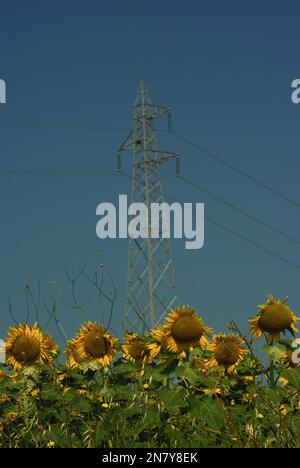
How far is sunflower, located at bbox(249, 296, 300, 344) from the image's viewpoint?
29.8ft

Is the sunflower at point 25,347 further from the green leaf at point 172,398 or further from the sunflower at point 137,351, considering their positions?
the green leaf at point 172,398

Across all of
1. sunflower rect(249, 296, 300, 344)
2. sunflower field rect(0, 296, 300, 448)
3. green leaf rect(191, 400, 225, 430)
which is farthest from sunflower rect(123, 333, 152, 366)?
green leaf rect(191, 400, 225, 430)

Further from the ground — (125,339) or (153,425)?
(125,339)

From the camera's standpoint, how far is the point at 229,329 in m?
8.63

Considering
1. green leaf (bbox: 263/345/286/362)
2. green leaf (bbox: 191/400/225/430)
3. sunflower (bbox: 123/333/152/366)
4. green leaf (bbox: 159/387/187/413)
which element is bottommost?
green leaf (bbox: 191/400/225/430)

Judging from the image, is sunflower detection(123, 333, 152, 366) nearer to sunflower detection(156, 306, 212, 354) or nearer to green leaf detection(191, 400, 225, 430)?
sunflower detection(156, 306, 212, 354)

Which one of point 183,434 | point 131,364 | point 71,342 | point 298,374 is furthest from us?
point 71,342

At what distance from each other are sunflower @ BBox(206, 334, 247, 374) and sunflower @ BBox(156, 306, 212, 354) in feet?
1.16

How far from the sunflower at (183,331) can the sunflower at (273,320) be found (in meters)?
0.70

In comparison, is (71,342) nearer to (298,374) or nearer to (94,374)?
(94,374)

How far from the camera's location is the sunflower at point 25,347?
29.8 feet

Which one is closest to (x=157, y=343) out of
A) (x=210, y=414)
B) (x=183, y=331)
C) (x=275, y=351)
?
(x=183, y=331)
